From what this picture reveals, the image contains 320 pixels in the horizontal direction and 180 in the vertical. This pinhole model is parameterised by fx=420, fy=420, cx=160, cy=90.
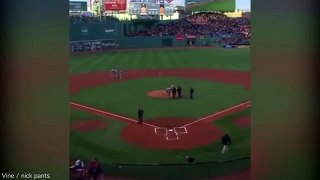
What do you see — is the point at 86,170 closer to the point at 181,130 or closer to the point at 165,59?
the point at 181,130

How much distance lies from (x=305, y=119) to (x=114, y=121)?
8.36ft

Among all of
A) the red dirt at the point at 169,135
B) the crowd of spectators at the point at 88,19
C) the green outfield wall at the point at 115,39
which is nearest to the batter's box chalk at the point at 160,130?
the red dirt at the point at 169,135

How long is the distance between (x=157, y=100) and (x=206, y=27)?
1.26 meters

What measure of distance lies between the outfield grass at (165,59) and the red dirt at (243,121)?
0.66 m

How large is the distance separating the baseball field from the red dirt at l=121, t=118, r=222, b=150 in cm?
1

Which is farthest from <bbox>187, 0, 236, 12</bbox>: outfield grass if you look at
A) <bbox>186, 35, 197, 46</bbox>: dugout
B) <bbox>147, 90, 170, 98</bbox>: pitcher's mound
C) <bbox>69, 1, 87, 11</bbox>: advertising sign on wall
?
<bbox>69, 1, 87, 11</bbox>: advertising sign on wall

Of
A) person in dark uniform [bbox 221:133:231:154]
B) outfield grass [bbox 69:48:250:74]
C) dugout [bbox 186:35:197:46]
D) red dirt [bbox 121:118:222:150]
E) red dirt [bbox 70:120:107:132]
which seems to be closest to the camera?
red dirt [bbox 70:120:107:132]

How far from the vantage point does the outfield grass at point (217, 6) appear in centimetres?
566

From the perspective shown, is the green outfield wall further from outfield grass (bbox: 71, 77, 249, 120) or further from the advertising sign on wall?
outfield grass (bbox: 71, 77, 249, 120)

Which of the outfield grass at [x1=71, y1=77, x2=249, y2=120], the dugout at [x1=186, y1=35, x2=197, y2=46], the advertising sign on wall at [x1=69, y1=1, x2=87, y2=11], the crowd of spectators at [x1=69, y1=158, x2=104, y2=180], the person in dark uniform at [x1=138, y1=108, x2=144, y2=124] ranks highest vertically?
the advertising sign on wall at [x1=69, y1=1, x2=87, y2=11]

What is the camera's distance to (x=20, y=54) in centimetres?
529

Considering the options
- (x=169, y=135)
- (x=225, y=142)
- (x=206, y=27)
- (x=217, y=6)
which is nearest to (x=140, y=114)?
(x=169, y=135)

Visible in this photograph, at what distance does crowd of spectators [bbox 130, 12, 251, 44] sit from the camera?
18.9 feet

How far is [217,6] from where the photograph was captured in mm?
5723
